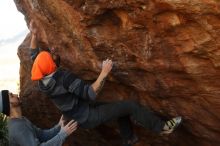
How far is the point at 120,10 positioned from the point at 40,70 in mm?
1582

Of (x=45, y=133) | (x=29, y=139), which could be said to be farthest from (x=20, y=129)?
(x=45, y=133)

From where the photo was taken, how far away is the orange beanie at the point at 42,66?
6.55m

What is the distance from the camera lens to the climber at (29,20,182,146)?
6566mm

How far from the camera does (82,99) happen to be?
6.91 meters

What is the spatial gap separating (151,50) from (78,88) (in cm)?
128

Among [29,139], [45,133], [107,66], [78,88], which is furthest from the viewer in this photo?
[45,133]

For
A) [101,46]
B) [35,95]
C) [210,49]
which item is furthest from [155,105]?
[35,95]

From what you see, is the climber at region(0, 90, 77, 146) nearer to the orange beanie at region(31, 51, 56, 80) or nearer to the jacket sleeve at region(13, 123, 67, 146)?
the jacket sleeve at region(13, 123, 67, 146)

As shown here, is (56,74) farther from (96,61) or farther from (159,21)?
(159,21)

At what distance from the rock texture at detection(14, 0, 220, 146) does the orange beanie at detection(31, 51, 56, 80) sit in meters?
0.76

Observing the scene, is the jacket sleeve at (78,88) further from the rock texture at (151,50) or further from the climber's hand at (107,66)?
the rock texture at (151,50)

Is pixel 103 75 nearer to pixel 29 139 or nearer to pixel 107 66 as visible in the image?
pixel 107 66

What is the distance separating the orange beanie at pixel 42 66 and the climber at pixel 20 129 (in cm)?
57

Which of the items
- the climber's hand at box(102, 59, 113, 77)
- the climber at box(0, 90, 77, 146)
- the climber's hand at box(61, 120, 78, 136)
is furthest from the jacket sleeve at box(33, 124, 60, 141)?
the climber's hand at box(102, 59, 113, 77)
